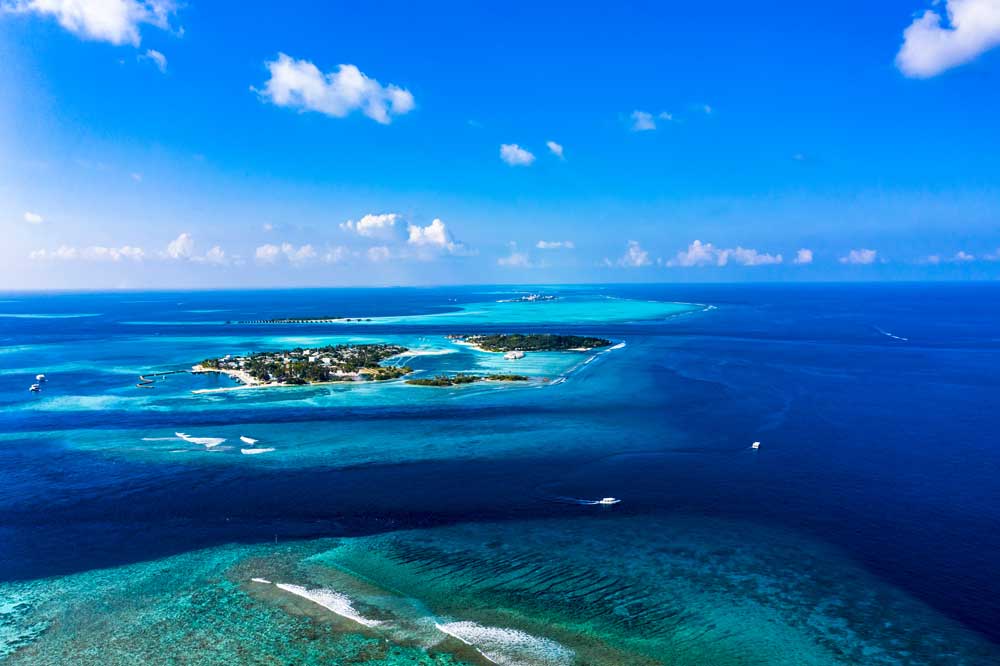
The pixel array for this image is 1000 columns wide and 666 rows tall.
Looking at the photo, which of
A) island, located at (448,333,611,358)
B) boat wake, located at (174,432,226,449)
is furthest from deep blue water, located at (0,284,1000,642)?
island, located at (448,333,611,358)

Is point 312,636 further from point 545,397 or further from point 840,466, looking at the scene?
point 545,397

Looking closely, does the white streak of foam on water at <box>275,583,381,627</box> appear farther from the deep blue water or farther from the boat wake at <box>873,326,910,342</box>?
the boat wake at <box>873,326,910,342</box>

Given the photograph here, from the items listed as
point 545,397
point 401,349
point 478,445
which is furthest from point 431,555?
point 401,349

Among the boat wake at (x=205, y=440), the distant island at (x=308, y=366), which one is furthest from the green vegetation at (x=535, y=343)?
the boat wake at (x=205, y=440)

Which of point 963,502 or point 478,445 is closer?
point 963,502

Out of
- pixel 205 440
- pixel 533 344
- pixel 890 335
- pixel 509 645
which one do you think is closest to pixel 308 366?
pixel 205 440

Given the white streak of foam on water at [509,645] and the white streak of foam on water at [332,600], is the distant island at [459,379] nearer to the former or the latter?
the white streak of foam on water at [332,600]

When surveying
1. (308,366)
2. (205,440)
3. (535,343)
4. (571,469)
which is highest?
(535,343)

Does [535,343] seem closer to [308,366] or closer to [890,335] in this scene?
[308,366]
